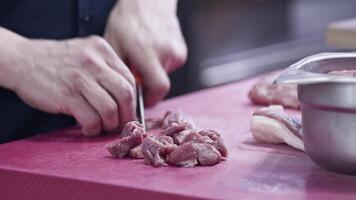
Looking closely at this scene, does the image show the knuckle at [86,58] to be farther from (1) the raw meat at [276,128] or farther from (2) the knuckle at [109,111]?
(1) the raw meat at [276,128]

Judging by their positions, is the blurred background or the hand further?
the blurred background

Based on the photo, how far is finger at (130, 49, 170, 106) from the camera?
1.91 metres

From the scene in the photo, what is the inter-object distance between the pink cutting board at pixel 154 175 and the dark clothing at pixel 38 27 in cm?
25

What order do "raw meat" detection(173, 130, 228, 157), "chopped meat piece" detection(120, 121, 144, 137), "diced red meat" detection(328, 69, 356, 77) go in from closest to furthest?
"diced red meat" detection(328, 69, 356, 77) → "raw meat" detection(173, 130, 228, 157) → "chopped meat piece" detection(120, 121, 144, 137)

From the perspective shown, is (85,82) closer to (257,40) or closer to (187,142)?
(187,142)

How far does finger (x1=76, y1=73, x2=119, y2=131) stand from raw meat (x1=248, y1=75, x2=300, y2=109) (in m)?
0.45

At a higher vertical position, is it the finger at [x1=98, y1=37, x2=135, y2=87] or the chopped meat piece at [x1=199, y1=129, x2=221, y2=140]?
the finger at [x1=98, y1=37, x2=135, y2=87]

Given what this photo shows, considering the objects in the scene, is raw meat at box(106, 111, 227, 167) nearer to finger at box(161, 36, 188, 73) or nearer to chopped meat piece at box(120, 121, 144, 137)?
chopped meat piece at box(120, 121, 144, 137)

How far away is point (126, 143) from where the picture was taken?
4.76 ft

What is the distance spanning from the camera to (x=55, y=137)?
167 cm

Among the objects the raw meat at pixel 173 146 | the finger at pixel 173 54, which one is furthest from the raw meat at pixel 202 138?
the finger at pixel 173 54

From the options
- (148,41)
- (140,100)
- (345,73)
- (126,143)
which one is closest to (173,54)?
(148,41)

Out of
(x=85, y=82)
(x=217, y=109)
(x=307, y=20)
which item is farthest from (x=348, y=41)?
(x=307, y=20)

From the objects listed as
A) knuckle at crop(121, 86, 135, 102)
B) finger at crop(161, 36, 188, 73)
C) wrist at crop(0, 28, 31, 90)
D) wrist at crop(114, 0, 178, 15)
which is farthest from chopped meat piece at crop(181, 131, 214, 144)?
wrist at crop(114, 0, 178, 15)
